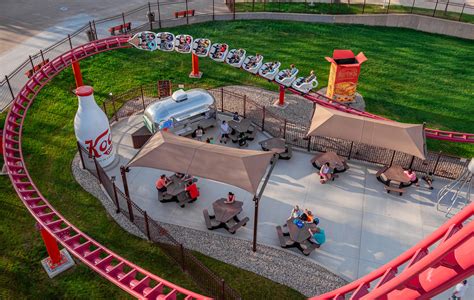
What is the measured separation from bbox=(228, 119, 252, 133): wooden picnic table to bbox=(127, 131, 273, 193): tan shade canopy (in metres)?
4.53

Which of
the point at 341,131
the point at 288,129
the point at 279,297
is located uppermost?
the point at 341,131

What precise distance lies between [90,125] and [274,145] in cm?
912

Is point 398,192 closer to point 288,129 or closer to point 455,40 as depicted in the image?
point 288,129

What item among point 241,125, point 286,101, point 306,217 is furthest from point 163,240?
point 286,101

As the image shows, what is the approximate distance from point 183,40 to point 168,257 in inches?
528

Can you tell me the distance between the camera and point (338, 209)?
59.5ft

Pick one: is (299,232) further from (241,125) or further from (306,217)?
(241,125)

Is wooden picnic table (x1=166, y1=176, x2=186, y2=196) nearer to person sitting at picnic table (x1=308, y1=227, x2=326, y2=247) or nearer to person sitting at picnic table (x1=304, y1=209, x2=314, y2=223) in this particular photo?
person sitting at picnic table (x1=304, y1=209, x2=314, y2=223)

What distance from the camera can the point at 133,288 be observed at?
12.1 meters

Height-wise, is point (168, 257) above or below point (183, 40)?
below

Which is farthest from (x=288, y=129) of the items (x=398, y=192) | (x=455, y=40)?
(x=455, y=40)

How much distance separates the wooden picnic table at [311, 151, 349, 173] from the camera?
1994 centimetres

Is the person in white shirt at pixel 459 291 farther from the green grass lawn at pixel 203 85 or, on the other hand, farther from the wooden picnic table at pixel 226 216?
the wooden picnic table at pixel 226 216

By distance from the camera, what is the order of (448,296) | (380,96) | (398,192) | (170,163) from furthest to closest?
1. (380,96)
2. (398,192)
3. (170,163)
4. (448,296)
